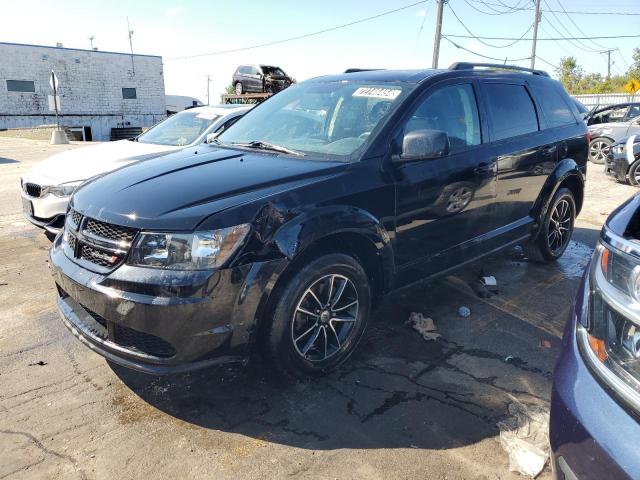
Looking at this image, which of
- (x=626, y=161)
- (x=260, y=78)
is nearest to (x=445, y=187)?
(x=626, y=161)

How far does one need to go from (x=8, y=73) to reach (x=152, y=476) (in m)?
43.1

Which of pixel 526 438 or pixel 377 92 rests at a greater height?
pixel 377 92

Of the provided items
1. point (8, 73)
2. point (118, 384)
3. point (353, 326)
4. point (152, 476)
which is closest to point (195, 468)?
point (152, 476)

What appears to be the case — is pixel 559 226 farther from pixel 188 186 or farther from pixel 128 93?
pixel 128 93

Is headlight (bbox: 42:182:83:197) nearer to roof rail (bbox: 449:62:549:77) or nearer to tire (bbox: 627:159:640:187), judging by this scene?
roof rail (bbox: 449:62:549:77)

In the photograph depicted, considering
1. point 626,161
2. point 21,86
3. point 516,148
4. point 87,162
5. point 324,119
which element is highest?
point 21,86

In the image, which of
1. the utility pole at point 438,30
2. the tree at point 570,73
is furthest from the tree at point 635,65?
the utility pole at point 438,30

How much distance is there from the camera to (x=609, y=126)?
13.6 metres

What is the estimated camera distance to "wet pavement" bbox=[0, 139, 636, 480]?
2.44 metres

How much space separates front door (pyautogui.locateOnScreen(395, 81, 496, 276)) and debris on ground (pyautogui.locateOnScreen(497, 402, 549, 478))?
1.18 meters

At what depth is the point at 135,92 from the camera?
140 feet

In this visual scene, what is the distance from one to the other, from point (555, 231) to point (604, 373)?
4055 millimetres

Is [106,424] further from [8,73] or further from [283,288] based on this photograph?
[8,73]

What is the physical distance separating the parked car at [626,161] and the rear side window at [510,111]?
7.20 m
